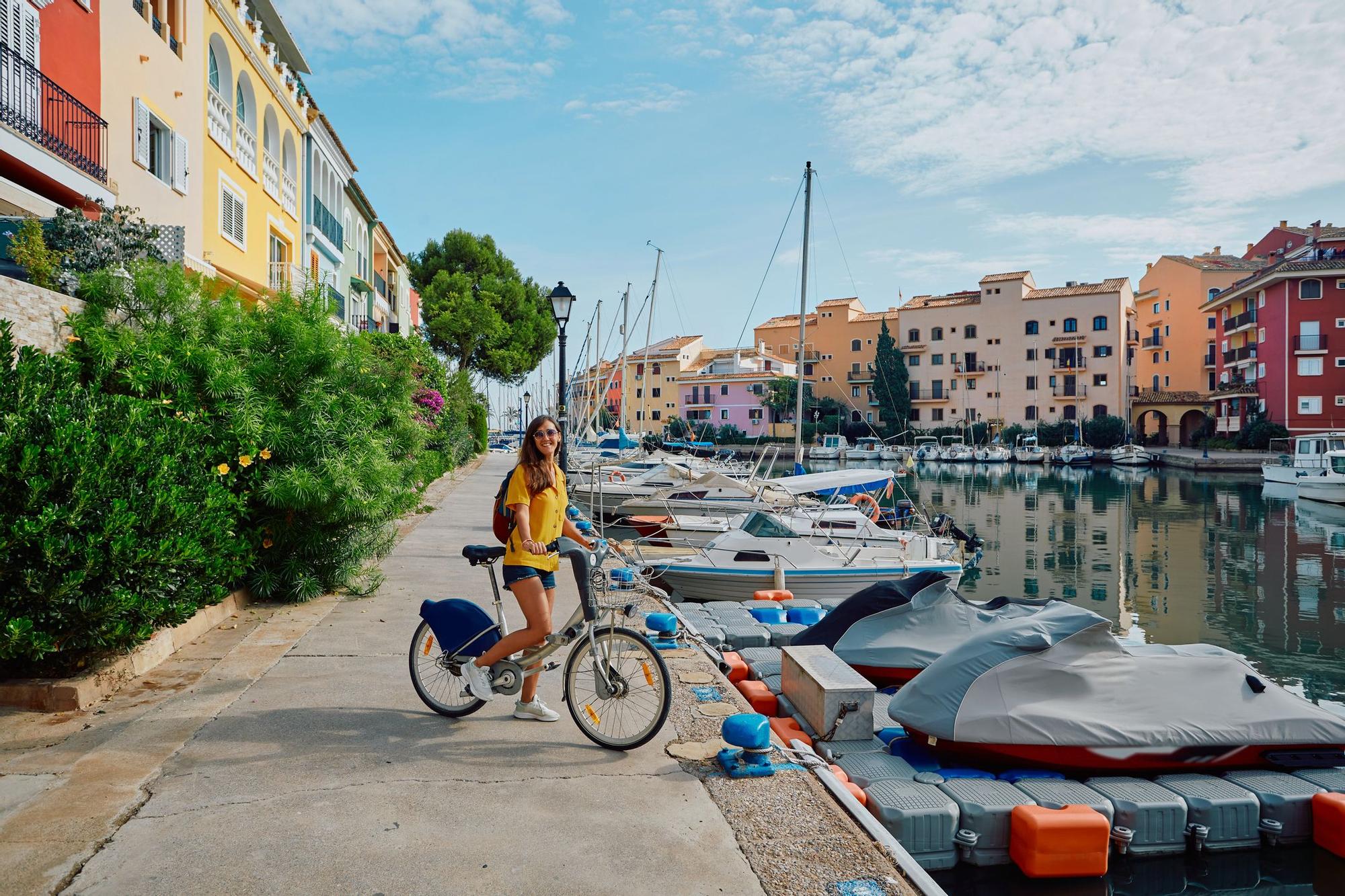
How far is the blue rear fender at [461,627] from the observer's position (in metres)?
5.60

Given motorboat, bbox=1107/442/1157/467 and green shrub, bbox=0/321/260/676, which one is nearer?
green shrub, bbox=0/321/260/676

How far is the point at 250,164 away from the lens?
72.5 feet

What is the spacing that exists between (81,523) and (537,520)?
8.85 ft

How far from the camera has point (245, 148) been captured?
2180cm

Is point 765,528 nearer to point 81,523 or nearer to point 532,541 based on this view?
point 532,541

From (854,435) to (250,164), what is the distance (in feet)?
226

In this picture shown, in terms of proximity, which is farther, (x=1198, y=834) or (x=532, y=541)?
(x=1198, y=834)

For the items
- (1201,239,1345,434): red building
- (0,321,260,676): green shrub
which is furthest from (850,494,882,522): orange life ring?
(1201,239,1345,434): red building

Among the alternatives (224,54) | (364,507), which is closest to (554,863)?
(364,507)

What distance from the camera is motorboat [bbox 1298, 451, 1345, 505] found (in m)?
39.6

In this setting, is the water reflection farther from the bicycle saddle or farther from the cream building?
the cream building

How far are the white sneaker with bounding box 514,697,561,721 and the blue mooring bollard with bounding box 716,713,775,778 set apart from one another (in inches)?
49.4

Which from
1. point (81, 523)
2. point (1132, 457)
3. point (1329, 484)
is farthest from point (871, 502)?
point (1132, 457)

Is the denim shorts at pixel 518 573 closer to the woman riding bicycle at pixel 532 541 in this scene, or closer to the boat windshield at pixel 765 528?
the woman riding bicycle at pixel 532 541
